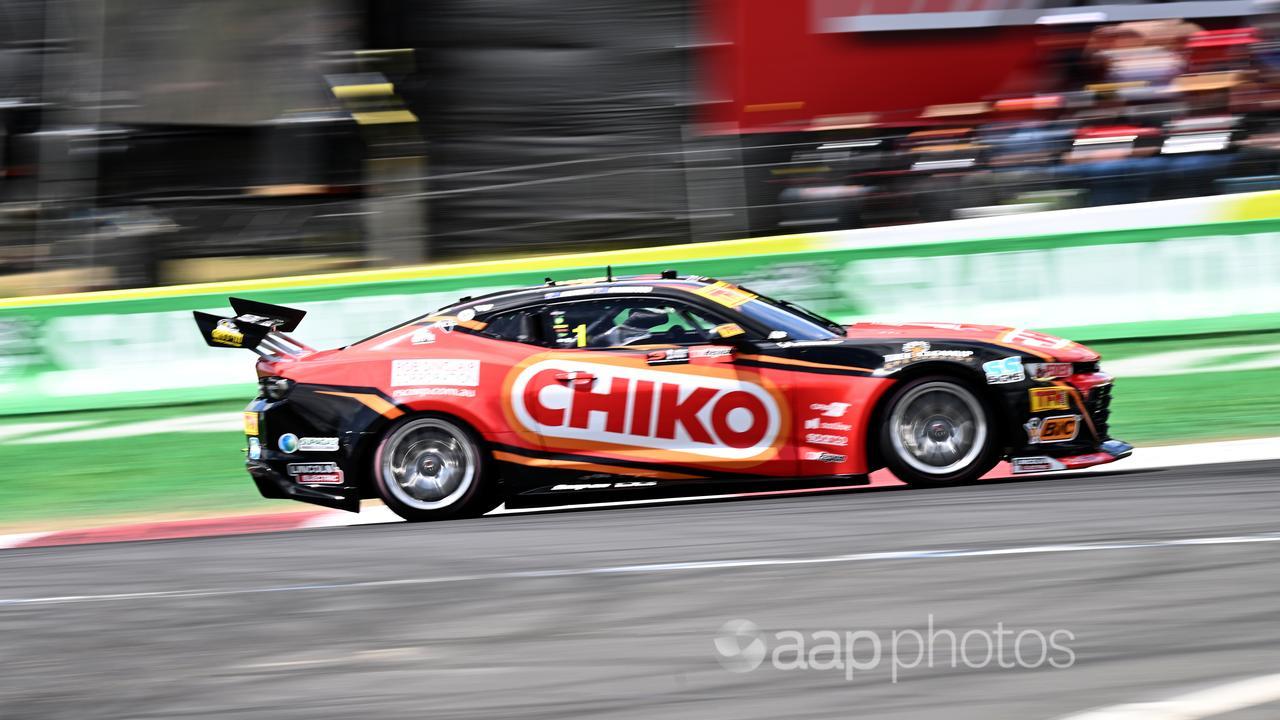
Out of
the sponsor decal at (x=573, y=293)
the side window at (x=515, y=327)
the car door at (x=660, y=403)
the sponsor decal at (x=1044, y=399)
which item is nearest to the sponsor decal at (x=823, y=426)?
the car door at (x=660, y=403)

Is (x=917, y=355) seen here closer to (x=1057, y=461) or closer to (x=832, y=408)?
(x=832, y=408)

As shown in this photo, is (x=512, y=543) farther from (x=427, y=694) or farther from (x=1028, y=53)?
(x=1028, y=53)

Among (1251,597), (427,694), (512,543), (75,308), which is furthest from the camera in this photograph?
(75,308)

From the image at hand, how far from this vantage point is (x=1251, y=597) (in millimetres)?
5137

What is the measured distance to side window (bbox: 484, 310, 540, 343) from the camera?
8.28 metres

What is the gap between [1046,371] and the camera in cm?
782

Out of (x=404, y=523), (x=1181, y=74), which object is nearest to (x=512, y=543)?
(x=404, y=523)

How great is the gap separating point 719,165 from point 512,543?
8023 millimetres

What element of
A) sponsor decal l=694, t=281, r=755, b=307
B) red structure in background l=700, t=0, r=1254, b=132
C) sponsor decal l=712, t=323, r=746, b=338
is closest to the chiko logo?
sponsor decal l=712, t=323, r=746, b=338

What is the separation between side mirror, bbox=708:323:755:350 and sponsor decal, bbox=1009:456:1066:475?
1.52 metres

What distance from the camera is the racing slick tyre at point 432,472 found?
8188mm

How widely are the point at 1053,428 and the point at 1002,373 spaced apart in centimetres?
39

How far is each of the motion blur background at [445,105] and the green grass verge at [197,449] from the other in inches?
100.0

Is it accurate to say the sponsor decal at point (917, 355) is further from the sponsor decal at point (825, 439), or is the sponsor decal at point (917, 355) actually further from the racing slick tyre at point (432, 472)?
the racing slick tyre at point (432, 472)
